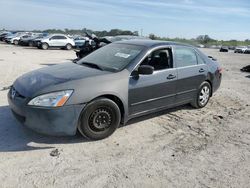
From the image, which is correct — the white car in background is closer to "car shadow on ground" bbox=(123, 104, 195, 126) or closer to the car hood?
"car shadow on ground" bbox=(123, 104, 195, 126)

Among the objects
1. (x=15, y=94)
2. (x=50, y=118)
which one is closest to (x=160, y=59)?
(x=50, y=118)

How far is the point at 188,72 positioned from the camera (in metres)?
6.20

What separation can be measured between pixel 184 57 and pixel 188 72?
0.34m

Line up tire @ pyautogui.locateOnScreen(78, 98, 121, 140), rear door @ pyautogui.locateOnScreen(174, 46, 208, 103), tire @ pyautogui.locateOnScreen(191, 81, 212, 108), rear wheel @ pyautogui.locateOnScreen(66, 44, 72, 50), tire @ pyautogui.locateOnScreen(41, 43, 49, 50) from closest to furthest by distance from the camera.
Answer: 1. tire @ pyautogui.locateOnScreen(78, 98, 121, 140)
2. rear door @ pyautogui.locateOnScreen(174, 46, 208, 103)
3. tire @ pyautogui.locateOnScreen(191, 81, 212, 108)
4. tire @ pyautogui.locateOnScreen(41, 43, 49, 50)
5. rear wheel @ pyautogui.locateOnScreen(66, 44, 72, 50)

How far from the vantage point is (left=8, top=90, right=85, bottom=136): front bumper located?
425cm

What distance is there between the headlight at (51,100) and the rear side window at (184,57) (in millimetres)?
2648

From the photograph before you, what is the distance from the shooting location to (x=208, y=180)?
3760 mm

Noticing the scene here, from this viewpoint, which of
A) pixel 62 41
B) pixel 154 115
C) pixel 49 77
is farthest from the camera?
pixel 62 41

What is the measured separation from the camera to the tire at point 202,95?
668 centimetres

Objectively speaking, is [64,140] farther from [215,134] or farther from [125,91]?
[215,134]

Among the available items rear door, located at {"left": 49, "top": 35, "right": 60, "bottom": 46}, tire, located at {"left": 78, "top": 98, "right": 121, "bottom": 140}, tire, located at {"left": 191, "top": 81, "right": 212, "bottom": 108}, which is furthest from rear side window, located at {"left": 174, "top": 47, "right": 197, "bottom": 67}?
rear door, located at {"left": 49, "top": 35, "right": 60, "bottom": 46}

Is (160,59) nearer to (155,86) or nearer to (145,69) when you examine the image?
(155,86)

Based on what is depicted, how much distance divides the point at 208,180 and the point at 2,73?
9185mm

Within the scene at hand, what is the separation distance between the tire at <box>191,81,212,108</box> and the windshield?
6.46 ft
